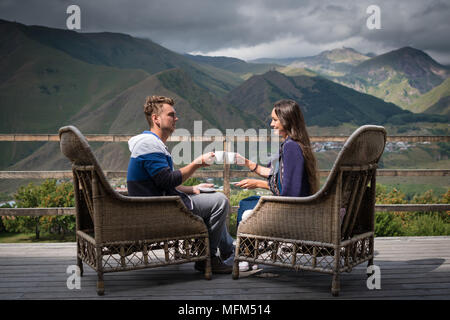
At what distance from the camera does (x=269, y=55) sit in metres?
109

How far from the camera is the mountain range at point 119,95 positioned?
228 feet

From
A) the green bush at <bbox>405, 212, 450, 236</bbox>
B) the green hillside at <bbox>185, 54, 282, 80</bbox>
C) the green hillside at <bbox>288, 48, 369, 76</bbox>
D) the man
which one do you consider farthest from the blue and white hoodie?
the green hillside at <bbox>288, 48, 369, 76</bbox>

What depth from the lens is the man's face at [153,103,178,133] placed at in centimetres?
221

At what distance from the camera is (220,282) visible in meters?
2.22

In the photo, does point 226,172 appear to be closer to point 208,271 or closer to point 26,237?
point 208,271

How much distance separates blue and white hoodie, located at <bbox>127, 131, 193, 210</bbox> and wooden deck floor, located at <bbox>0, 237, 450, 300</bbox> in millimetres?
516

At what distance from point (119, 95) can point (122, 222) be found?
84.1 metres

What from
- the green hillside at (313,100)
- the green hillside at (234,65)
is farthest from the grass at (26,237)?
the green hillside at (234,65)

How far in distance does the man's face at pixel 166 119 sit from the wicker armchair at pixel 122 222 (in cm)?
41

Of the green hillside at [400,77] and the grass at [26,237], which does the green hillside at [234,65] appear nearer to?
the green hillside at [400,77]

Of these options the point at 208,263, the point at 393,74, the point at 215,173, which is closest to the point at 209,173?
the point at 215,173

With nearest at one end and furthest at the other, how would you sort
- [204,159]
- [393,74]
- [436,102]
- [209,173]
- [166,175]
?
[166,175] < [204,159] < [209,173] < [436,102] < [393,74]

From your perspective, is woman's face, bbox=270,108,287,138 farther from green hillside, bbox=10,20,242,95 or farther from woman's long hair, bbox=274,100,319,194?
green hillside, bbox=10,20,242,95

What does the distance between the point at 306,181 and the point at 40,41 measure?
103 m
